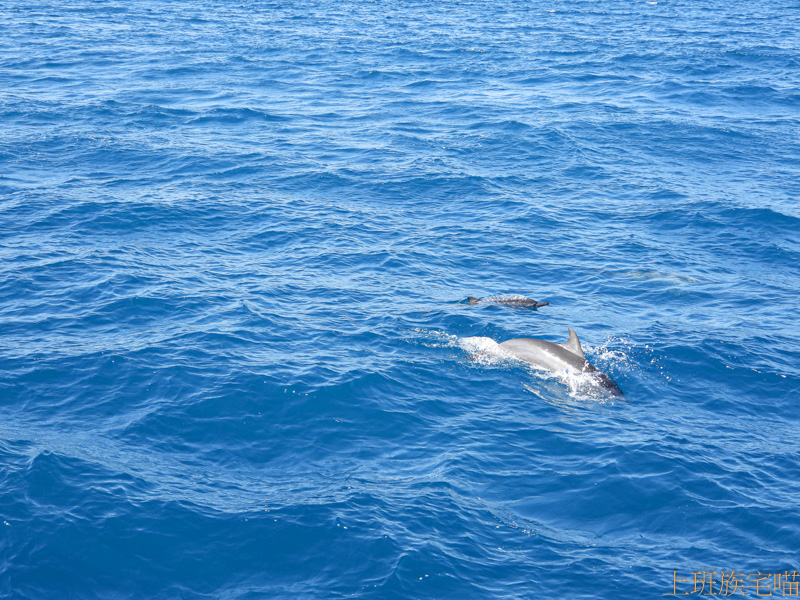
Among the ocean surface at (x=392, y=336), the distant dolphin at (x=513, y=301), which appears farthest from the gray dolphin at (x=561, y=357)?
the distant dolphin at (x=513, y=301)

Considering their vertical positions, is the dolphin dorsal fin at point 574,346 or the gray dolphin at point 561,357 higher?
the dolphin dorsal fin at point 574,346

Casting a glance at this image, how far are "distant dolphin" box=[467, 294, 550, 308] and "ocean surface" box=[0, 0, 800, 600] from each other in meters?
0.29

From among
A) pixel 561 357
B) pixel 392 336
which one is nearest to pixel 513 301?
pixel 561 357

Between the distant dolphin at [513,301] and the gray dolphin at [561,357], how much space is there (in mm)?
3455

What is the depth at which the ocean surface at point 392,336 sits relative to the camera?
17.6 meters

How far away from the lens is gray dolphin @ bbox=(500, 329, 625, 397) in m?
23.8

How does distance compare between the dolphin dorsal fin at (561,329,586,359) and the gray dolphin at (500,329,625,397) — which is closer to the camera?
the gray dolphin at (500,329,625,397)

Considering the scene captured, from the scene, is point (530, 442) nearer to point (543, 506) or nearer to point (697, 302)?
point (543, 506)

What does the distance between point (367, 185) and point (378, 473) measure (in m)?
23.2

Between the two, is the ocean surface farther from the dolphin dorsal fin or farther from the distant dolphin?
the dolphin dorsal fin

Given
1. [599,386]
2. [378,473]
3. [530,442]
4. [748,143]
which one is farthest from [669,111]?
[378,473]

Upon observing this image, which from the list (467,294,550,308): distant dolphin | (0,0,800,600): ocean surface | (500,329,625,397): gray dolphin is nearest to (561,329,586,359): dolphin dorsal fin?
(500,329,625,397): gray dolphin

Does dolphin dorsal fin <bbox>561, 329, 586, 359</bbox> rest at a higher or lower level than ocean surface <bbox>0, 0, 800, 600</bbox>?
higher

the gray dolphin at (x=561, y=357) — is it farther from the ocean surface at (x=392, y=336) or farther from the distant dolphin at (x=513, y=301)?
the distant dolphin at (x=513, y=301)
